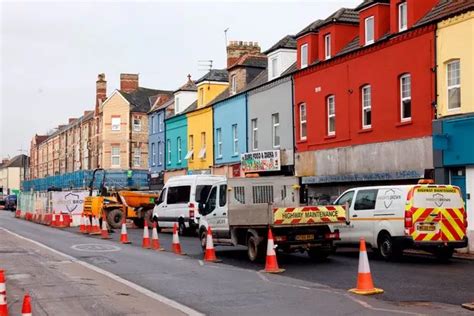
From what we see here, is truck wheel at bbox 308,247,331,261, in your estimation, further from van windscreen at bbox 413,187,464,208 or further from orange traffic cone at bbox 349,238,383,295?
orange traffic cone at bbox 349,238,383,295

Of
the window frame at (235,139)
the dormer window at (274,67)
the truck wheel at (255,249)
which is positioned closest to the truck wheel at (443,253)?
Answer: the truck wheel at (255,249)

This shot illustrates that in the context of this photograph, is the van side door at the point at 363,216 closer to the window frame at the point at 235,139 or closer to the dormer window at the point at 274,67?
the dormer window at the point at 274,67

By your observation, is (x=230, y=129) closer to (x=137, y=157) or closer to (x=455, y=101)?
(x=455, y=101)

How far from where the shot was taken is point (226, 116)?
37781 millimetres

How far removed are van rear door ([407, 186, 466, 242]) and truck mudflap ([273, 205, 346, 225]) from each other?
1.73 m

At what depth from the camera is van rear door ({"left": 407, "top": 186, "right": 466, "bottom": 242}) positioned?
15672mm

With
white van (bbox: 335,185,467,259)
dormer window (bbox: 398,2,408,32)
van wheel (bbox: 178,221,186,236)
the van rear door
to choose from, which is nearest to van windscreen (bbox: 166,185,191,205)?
van wheel (bbox: 178,221,186,236)

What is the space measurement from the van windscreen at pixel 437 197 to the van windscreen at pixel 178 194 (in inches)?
532

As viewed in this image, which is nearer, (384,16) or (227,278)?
(227,278)

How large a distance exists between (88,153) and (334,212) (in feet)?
184

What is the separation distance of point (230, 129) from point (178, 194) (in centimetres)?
977

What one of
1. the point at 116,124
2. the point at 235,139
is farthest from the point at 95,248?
the point at 116,124

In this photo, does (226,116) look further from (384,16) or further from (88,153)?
(88,153)

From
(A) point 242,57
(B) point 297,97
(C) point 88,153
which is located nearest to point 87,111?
(C) point 88,153
